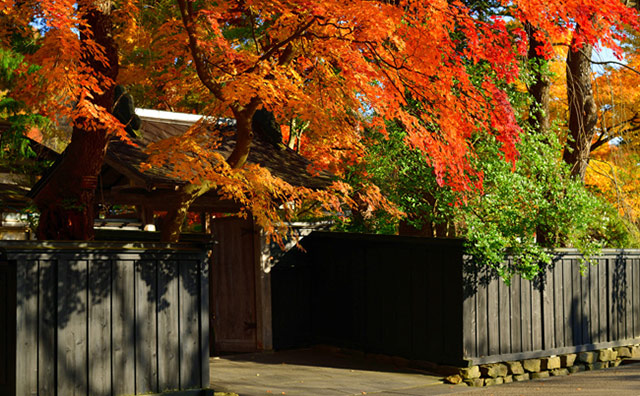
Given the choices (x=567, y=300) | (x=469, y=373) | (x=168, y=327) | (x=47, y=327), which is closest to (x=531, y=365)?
(x=567, y=300)

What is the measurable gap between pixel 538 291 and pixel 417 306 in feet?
8.41

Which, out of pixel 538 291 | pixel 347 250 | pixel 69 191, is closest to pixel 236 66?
pixel 69 191

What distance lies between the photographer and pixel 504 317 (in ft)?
44.7

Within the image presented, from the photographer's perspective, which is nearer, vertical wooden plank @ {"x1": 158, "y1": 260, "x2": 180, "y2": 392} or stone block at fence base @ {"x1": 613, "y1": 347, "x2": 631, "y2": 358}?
vertical wooden plank @ {"x1": 158, "y1": 260, "x2": 180, "y2": 392}

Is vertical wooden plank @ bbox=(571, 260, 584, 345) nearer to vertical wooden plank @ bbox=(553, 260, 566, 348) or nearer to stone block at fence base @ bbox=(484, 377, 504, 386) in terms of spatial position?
vertical wooden plank @ bbox=(553, 260, 566, 348)

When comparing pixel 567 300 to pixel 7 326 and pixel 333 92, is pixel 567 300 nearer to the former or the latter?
A: pixel 333 92

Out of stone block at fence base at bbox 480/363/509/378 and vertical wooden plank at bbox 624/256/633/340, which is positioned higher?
vertical wooden plank at bbox 624/256/633/340

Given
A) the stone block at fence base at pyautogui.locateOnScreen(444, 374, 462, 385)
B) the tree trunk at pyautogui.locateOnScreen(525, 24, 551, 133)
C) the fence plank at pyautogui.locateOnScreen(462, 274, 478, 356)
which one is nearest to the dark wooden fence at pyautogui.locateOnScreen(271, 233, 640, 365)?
the fence plank at pyautogui.locateOnScreen(462, 274, 478, 356)

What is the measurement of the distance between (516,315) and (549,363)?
1.38 meters

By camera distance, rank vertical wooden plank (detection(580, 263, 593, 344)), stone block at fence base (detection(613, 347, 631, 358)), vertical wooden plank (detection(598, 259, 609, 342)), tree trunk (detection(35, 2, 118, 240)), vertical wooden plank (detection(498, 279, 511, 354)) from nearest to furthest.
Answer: tree trunk (detection(35, 2, 118, 240)), vertical wooden plank (detection(498, 279, 511, 354)), vertical wooden plank (detection(580, 263, 593, 344)), vertical wooden plank (detection(598, 259, 609, 342)), stone block at fence base (detection(613, 347, 631, 358))

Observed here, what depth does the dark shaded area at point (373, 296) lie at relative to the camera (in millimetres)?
13086

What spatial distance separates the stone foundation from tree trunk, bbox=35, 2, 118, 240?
21.5 feet

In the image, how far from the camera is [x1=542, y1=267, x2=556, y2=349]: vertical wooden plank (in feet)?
47.4

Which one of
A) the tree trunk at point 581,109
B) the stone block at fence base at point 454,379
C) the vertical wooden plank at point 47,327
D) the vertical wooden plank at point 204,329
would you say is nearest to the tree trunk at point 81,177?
the vertical wooden plank at point 204,329
